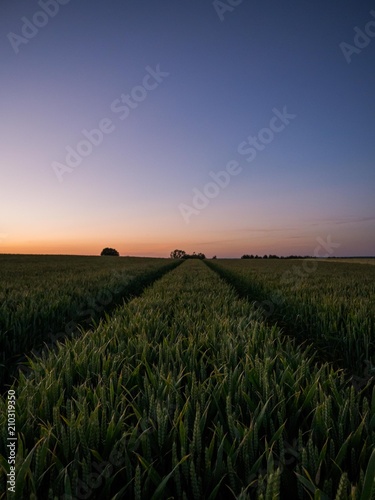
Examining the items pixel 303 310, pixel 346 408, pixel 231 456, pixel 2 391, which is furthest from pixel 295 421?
pixel 303 310

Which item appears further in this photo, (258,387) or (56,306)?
(56,306)

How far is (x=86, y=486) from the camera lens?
1.39 meters

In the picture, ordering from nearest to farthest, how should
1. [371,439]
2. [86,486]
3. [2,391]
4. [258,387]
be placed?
[86,486] < [371,439] < [258,387] < [2,391]

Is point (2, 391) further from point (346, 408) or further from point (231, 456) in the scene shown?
Result: point (346, 408)

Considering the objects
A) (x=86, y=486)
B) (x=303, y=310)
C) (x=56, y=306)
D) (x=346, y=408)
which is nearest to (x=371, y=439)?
(x=346, y=408)

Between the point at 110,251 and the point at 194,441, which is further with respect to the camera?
the point at 110,251

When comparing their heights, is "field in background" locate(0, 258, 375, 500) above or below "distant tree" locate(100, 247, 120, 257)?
below

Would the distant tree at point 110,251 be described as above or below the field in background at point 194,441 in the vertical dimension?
above

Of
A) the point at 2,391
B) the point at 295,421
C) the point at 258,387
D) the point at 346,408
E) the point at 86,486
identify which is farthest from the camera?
the point at 2,391

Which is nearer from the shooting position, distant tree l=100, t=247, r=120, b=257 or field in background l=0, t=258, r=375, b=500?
field in background l=0, t=258, r=375, b=500

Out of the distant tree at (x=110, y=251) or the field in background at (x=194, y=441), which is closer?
the field in background at (x=194, y=441)

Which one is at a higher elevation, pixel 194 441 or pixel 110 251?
pixel 110 251

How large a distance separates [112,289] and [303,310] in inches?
268

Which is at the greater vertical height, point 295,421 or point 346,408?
point 346,408
